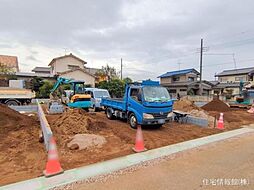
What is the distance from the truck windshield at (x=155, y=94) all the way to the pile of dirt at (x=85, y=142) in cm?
292

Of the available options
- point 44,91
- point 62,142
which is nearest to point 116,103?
point 62,142

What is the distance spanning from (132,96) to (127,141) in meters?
2.83

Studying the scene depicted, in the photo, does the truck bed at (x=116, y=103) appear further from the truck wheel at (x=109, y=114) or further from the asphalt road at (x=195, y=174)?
the asphalt road at (x=195, y=174)

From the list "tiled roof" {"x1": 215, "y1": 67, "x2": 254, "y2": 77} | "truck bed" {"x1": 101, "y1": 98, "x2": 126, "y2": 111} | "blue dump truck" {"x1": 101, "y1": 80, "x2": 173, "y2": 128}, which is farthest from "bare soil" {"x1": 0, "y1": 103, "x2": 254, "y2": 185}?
"tiled roof" {"x1": 215, "y1": 67, "x2": 254, "y2": 77}

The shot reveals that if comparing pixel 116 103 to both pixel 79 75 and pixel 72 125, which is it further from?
pixel 79 75

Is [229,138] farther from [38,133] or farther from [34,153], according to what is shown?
[38,133]

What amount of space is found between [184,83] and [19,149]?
3454 centimetres

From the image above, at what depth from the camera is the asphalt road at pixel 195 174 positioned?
3724 mm

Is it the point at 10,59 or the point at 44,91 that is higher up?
the point at 10,59

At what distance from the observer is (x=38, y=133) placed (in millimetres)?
7891

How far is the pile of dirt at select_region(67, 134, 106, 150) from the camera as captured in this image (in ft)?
20.2

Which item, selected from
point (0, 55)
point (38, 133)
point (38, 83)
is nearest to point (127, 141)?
point (38, 133)

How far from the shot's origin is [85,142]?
648 cm

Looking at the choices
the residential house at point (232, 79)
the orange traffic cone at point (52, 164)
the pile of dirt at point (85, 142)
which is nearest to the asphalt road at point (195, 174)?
the orange traffic cone at point (52, 164)
